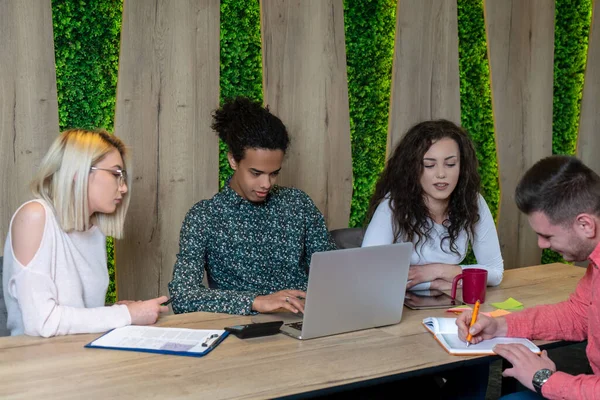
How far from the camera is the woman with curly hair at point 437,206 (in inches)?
114

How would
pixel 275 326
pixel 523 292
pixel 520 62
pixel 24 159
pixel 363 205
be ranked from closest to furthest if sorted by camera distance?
1. pixel 275 326
2. pixel 523 292
3. pixel 24 159
4. pixel 363 205
5. pixel 520 62

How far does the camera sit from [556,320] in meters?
2.18

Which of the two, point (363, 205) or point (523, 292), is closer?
point (523, 292)

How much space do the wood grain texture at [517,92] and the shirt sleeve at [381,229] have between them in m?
1.83

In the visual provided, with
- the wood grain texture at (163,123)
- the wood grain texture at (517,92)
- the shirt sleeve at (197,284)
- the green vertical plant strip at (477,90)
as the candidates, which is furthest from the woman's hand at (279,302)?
the wood grain texture at (517,92)

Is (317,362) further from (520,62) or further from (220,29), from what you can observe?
(520,62)

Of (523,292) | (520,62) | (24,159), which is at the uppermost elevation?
(520,62)

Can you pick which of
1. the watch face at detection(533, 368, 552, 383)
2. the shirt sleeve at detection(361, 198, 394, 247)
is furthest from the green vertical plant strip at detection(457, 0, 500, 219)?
the watch face at detection(533, 368, 552, 383)

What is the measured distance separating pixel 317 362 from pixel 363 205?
2230 mm

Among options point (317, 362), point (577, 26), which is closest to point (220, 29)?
point (317, 362)

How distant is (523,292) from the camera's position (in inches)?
106

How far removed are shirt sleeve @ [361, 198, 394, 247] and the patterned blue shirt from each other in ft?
0.58

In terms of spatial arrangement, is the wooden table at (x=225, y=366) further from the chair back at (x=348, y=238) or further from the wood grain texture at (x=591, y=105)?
the wood grain texture at (x=591, y=105)

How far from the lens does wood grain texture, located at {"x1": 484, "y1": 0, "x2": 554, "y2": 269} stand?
14.5ft
